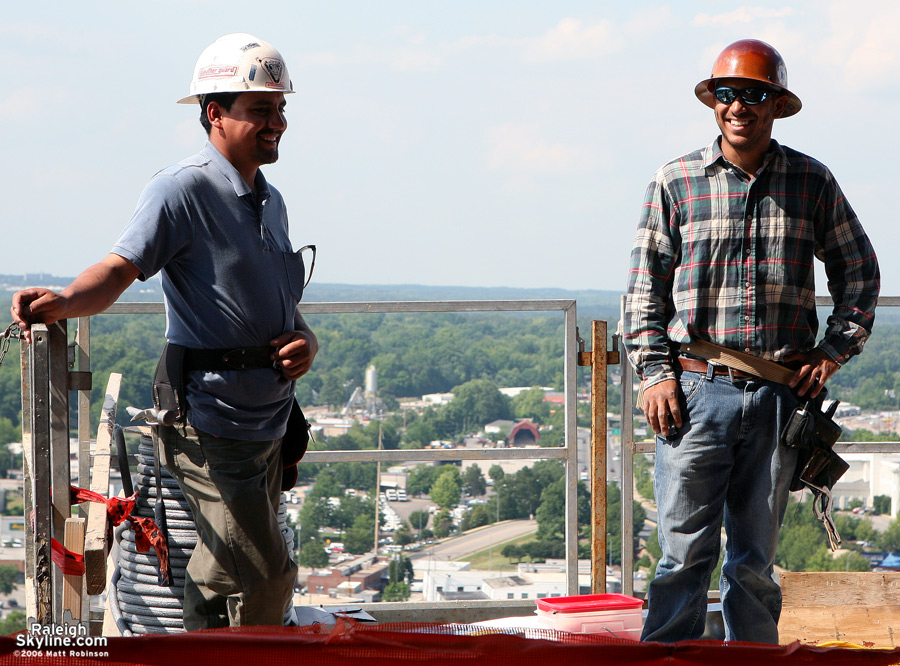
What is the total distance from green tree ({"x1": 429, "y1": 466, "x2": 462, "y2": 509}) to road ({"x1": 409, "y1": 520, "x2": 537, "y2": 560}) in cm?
28

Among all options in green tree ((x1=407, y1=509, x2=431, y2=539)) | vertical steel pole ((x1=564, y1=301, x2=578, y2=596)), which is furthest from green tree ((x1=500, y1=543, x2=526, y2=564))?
vertical steel pole ((x1=564, y1=301, x2=578, y2=596))

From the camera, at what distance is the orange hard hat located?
8.87ft

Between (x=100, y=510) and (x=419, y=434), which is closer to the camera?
(x=100, y=510)

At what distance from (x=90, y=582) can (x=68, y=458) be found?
0.34m

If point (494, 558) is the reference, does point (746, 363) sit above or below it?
above

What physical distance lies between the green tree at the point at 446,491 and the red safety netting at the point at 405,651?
442 cm

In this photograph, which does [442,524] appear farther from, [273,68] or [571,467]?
[273,68]

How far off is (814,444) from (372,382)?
19.8ft

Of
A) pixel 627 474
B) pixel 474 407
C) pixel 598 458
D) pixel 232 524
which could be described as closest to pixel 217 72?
pixel 232 524

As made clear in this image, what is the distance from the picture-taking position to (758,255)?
273 centimetres

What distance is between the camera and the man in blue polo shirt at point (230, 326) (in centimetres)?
239

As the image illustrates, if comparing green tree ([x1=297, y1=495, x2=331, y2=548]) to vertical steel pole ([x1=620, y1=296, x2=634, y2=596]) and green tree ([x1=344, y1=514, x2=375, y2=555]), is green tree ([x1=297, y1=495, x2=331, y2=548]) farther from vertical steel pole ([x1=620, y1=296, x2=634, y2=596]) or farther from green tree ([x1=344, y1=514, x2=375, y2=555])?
vertical steel pole ([x1=620, y1=296, x2=634, y2=596])

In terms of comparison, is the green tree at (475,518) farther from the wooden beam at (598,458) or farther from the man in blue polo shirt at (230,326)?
the man in blue polo shirt at (230,326)

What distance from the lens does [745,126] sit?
2.73m
